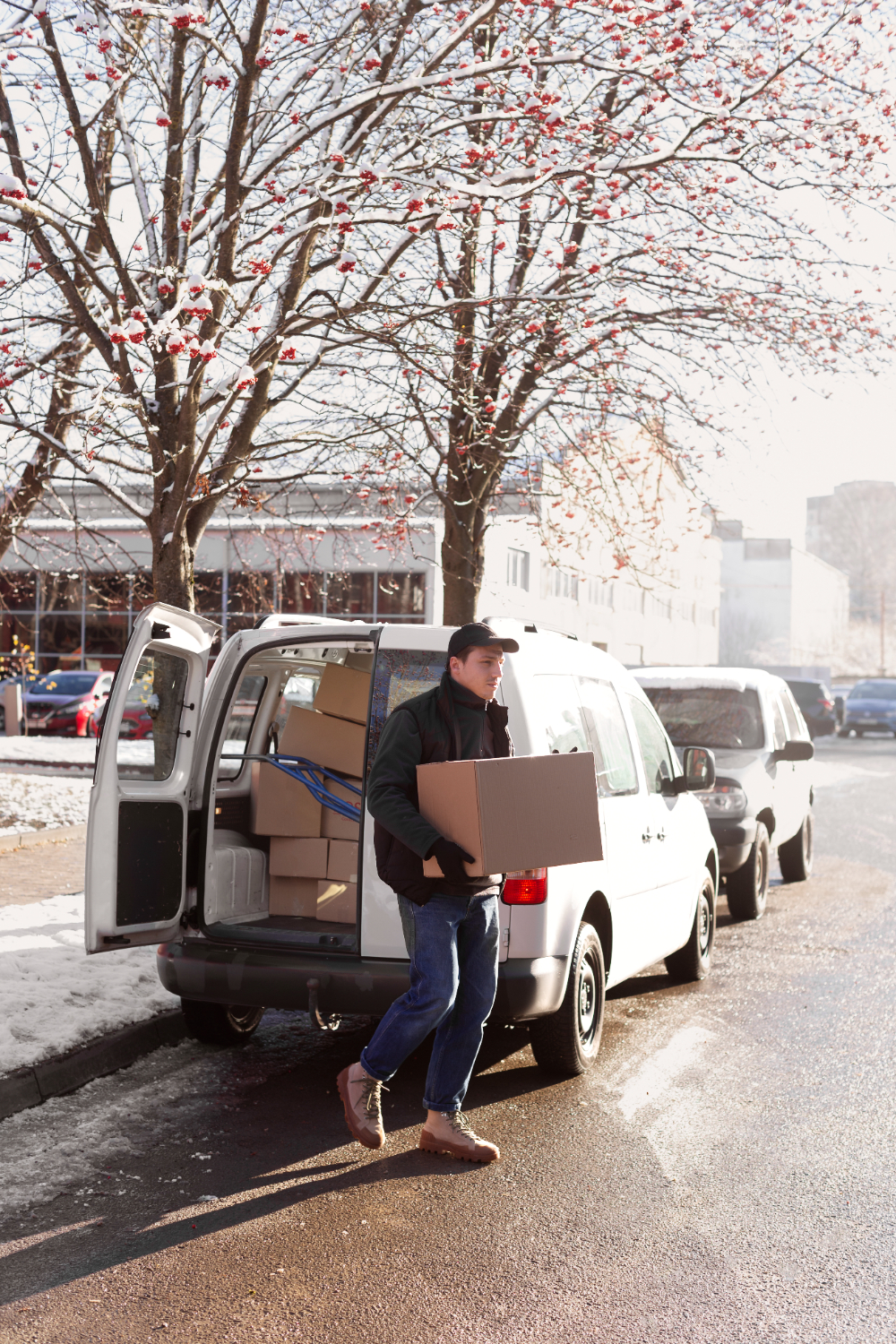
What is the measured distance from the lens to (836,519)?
156 m

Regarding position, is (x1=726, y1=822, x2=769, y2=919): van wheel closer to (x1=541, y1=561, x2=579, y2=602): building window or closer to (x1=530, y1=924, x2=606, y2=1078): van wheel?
(x1=530, y1=924, x2=606, y2=1078): van wheel

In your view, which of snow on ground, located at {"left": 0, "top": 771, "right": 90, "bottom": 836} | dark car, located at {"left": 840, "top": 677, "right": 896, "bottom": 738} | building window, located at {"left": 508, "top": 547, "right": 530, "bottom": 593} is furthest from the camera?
building window, located at {"left": 508, "top": 547, "right": 530, "bottom": 593}

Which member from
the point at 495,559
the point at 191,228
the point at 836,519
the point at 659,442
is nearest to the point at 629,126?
the point at 191,228

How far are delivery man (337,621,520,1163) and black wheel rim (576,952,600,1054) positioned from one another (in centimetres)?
104

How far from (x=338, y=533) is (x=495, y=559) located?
28.3 m

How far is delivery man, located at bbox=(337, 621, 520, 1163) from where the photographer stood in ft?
15.7

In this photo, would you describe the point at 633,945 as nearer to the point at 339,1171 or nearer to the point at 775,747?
the point at 339,1171

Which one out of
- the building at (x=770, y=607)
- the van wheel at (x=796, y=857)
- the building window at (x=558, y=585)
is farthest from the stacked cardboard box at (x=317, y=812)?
the building at (x=770, y=607)

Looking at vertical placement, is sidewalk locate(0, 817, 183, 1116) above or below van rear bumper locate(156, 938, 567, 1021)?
below

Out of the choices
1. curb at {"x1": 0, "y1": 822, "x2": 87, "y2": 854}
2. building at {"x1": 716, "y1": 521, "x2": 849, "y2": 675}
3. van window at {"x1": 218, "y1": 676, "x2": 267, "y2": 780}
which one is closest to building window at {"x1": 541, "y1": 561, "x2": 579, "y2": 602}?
curb at {"x1": 0, "y1": 822, "x2": 87, "y2": 854}

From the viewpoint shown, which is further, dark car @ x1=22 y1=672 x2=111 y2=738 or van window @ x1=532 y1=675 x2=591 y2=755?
dark car @ x1=22 y1=672 x2=111 y2=738

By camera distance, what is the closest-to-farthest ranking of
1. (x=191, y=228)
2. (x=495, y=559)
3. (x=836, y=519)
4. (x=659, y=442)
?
(x=191, y=228) < (x=659, y=442) < (x=495, y=559) < (x=836, y=519)

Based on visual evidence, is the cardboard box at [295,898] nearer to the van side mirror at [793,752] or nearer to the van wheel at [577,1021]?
the van wheel at [577,1021]

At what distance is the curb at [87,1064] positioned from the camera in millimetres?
5475
